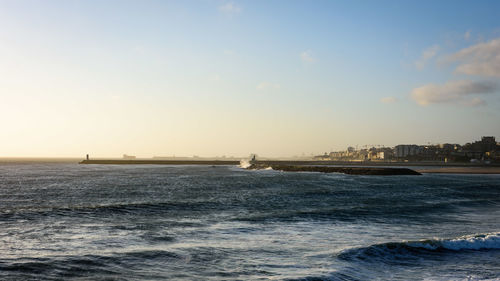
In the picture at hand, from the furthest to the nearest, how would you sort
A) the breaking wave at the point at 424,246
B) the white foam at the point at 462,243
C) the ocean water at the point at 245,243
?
the white foam at the point at 462,243
the breaking wave at the point at 424,246
the ocean water at the point at 245,243

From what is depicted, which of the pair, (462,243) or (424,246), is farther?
(462,243)

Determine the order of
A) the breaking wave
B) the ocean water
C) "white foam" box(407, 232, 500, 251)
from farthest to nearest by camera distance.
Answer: "white foam" box(407, 232, 500, 251) → the breaking wave → the ocean water

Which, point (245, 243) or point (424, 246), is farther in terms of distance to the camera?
point (245, 243)

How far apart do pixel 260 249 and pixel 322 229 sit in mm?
6745

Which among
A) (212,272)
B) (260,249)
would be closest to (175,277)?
(212,272)

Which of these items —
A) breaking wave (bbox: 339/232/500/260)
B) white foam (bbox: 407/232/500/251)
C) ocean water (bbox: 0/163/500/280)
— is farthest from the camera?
white foam (bbox: 407/232/500/251)

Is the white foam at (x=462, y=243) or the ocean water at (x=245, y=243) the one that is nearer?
the ocean water at (x=245, y=243)

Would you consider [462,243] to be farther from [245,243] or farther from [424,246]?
[245,243]

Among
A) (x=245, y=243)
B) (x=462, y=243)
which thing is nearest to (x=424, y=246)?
(x=462, y=243)

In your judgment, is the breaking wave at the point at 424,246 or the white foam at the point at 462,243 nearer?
the breaking wave at the point at 424,246

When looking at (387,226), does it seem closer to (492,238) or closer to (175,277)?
(492,238)

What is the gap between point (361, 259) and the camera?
52.6 ft

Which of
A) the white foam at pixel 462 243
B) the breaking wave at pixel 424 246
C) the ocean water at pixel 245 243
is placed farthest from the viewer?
the white foam at pixel 462 243

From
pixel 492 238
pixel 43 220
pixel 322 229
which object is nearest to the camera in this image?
pixel 492 238
